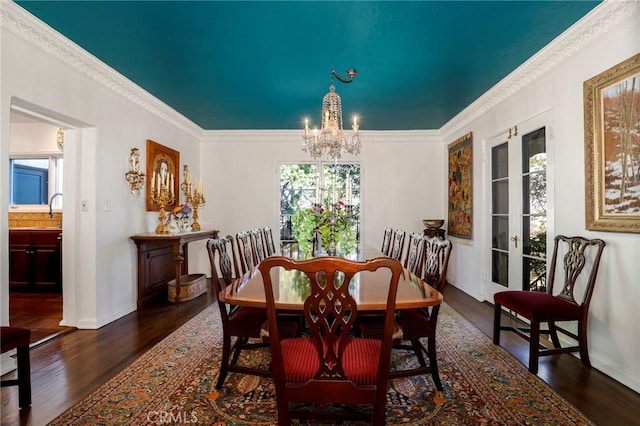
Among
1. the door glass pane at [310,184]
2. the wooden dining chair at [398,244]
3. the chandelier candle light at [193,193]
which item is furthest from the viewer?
the door glass pane at [310,184]

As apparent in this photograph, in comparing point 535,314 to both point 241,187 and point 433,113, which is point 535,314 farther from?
point 241,187

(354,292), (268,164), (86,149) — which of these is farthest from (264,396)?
(268,164)

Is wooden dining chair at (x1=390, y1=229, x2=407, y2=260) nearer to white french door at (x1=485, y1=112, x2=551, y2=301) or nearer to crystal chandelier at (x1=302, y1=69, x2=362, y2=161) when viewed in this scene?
crystal chandelier at (x1=302, y1=69, x2=362, y2=161)

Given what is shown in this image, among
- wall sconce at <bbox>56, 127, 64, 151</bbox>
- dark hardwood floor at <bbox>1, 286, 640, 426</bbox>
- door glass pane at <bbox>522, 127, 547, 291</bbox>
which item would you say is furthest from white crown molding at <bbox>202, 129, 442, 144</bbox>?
dark hardwood floor at <bbox>1, 286, 640, 426</bbox>

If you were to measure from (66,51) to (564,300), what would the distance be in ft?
14.9

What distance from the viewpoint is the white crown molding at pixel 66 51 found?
7.46ft

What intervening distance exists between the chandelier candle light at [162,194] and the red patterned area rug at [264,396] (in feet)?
6.05

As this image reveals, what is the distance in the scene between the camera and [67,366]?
237cm

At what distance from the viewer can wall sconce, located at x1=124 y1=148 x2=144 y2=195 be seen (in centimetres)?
375

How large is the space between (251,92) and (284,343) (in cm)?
301

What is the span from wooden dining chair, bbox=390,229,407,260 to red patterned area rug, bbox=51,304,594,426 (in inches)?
Answer: 35.1

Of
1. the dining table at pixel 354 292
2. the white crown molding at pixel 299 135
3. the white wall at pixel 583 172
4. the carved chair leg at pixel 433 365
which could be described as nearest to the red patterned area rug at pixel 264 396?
the carved chair leg at pixel 433 365

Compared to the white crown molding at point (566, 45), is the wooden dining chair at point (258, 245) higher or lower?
lower

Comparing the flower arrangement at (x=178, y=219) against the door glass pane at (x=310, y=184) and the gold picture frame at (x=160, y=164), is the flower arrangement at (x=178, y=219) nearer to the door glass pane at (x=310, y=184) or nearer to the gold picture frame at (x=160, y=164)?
the gold picture frame at (x=160, y=164)
